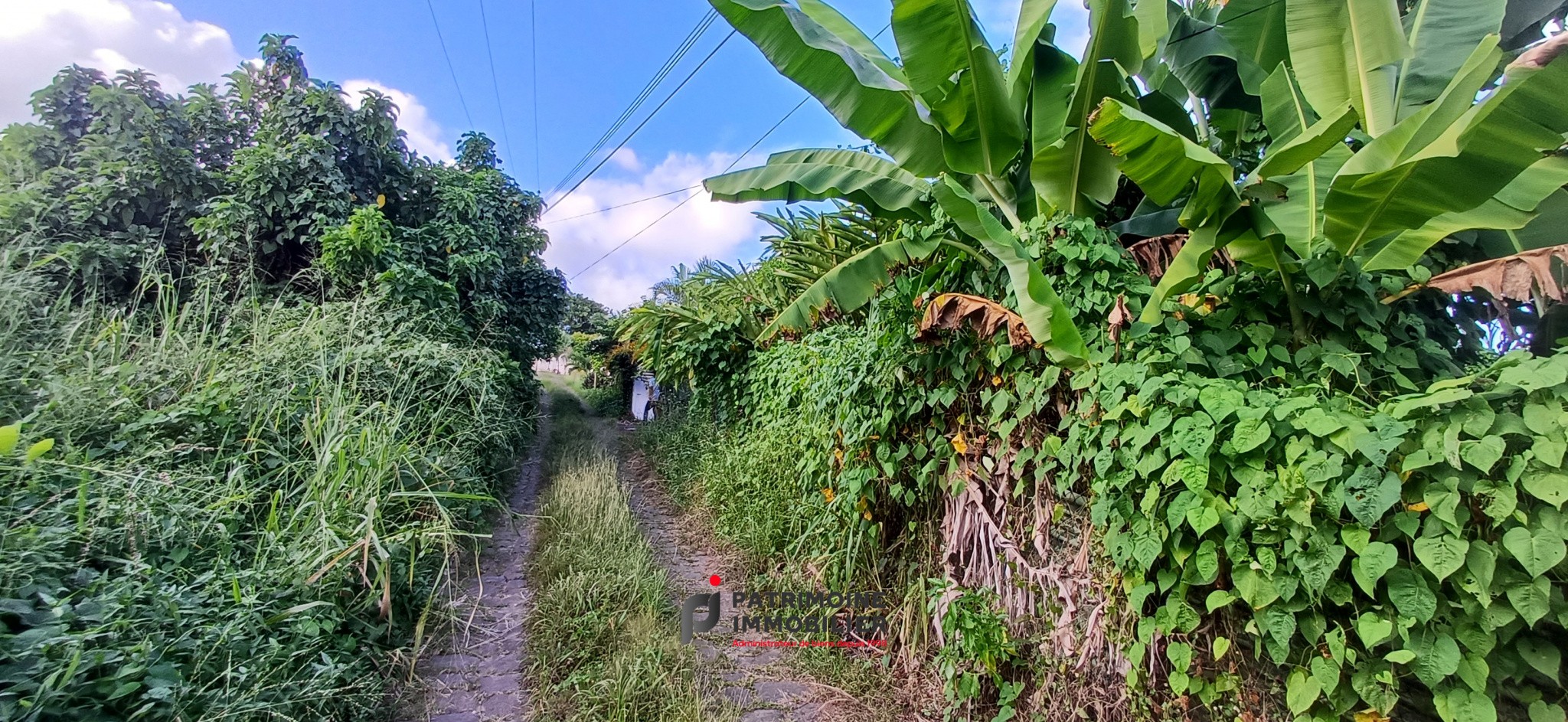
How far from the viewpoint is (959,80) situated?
241 centimetres

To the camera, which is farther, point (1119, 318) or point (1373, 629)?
point (1119, 318)

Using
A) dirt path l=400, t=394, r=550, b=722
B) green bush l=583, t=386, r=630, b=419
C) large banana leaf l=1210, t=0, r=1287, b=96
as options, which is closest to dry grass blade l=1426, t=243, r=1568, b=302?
large banana leaf l=1210, t=0, r=1287, b=96

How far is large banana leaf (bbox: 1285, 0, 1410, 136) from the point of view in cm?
192

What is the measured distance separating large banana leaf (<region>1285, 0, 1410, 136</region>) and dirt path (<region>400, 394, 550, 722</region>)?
4278 millimetres

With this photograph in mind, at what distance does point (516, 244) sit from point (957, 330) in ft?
23.2

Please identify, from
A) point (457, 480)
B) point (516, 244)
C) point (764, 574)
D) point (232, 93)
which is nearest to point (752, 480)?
point (764, 574)

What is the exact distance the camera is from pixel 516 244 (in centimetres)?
778

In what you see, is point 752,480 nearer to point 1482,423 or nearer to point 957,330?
point 957,330

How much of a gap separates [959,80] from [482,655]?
3897mm

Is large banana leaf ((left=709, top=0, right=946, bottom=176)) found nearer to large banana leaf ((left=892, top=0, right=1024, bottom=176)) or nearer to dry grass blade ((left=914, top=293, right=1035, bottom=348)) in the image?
large banana leaf ((left=892, top=0, right=1024, bottom=176))

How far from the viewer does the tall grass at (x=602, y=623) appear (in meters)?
2.62

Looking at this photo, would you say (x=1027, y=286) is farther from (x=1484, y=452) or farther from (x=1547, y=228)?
(x=1547, y=228)

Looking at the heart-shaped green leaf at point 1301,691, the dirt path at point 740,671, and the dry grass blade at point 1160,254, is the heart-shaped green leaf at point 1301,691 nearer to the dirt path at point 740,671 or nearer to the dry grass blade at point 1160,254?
the dry grass blade at point 1160,254

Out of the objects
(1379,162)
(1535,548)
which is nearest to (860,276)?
(1379,162)
